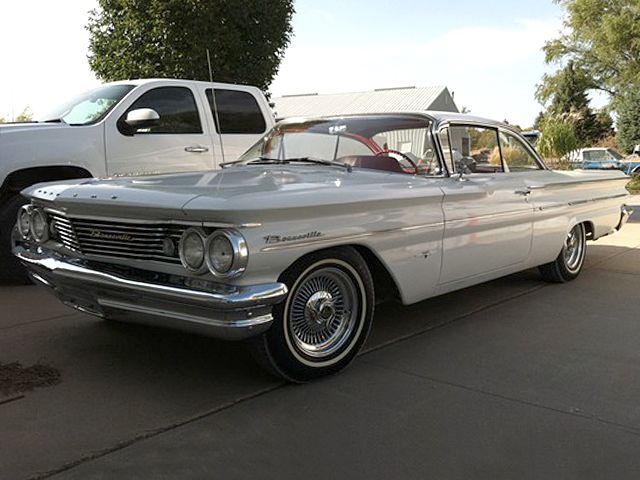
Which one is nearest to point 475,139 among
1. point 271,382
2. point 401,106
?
point 271,382

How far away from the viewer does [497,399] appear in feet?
11.3

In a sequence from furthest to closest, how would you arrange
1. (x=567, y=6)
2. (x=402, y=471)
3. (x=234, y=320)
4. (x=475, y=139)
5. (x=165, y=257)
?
1. (x=567, y=6)
2. (x=475, y=139)
3. (x=165, y=257)
4. (x=234, y=320)
5. (x=402, y=471)

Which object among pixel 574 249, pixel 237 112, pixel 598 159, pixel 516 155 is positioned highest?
pixel 237 112

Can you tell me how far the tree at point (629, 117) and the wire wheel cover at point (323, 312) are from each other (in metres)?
36.1

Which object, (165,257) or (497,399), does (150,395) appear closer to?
(165,257)

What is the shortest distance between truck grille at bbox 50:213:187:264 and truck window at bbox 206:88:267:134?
364cm

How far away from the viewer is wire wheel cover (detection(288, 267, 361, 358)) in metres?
3.59

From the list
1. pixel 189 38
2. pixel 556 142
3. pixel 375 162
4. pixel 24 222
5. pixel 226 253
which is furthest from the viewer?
pixel 556 142

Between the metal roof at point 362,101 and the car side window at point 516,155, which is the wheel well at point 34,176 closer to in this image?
the car side window at point 516,155

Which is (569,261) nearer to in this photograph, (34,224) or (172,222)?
(172,222)

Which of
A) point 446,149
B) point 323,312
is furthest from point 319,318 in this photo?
point 446,149

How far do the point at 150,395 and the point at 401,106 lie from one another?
30.1 m

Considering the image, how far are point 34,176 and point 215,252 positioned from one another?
3566 millimetres

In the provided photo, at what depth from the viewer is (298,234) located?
131 inches
